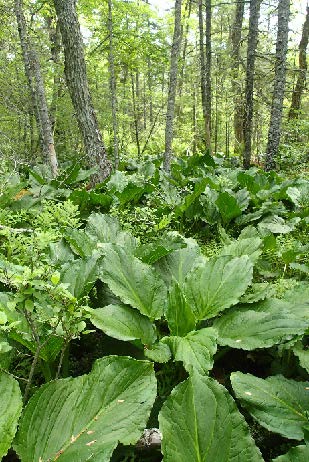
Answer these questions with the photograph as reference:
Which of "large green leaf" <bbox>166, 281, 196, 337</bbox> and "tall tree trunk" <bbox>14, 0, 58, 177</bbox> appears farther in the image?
"tall tree trunk" <bbox>14, 0, 58, 177</bbox>

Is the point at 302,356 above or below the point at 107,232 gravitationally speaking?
below

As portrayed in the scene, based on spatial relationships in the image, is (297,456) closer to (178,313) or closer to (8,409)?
(178,313)

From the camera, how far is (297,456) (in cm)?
151

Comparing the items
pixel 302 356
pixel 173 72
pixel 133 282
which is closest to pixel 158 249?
pixel 133 282

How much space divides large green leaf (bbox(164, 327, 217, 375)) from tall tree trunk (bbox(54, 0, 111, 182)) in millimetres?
5116

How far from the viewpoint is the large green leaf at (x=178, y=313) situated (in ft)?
7.51

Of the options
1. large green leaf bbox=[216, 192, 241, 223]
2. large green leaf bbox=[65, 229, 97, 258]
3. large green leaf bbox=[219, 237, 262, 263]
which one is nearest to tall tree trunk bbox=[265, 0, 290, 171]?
large green leaf bbox=[216, 192, 241, 223]

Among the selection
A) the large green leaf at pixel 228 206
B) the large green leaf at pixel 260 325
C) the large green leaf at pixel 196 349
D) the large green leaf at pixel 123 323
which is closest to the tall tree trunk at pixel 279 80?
the large green leaf at pixel 228 206

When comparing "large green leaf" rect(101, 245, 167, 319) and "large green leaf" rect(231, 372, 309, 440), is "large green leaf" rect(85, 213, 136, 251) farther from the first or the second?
"large green leaf" rect(231, 372, 309, 440)

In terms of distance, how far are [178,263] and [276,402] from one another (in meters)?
1.31

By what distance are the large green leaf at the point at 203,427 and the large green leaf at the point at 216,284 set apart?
83 centimetres

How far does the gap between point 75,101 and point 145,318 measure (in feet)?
16.5

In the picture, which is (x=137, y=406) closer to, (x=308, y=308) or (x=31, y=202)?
(x=308, y=308)

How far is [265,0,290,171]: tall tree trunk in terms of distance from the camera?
330 inches
